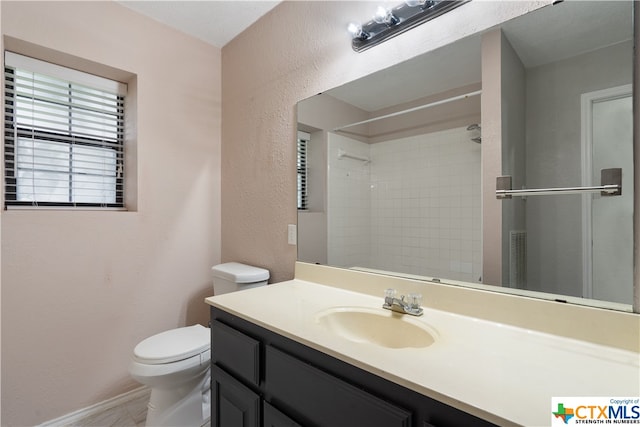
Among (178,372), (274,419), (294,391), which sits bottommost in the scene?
(178,372)

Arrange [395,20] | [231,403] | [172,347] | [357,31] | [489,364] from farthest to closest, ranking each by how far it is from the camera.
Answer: [172,347] < [357,31] < [395,20] < [231,403] < [489,364]

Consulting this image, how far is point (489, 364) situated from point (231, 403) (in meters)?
0.90

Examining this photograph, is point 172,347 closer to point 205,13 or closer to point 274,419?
point 274,419

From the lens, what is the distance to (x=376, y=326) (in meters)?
1.09

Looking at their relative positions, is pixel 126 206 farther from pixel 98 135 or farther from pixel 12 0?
pixel 12 0

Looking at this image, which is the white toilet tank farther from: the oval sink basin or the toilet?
the oval sink basin

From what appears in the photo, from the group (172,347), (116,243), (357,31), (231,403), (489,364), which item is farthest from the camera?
(116,243)

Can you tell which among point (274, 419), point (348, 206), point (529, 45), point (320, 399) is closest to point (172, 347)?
point (274, 419)

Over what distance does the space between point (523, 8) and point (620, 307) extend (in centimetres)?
94

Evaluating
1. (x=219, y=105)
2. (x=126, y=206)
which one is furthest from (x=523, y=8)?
(x=126, y=206)

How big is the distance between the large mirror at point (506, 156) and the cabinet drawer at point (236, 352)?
0.60 metres

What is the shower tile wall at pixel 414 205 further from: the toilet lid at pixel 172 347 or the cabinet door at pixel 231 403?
the toilet lid at pixel 172 347

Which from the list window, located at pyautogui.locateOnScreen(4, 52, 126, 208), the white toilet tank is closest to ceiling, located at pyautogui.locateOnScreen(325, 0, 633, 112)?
the white toilet tank

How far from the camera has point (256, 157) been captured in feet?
6.32
